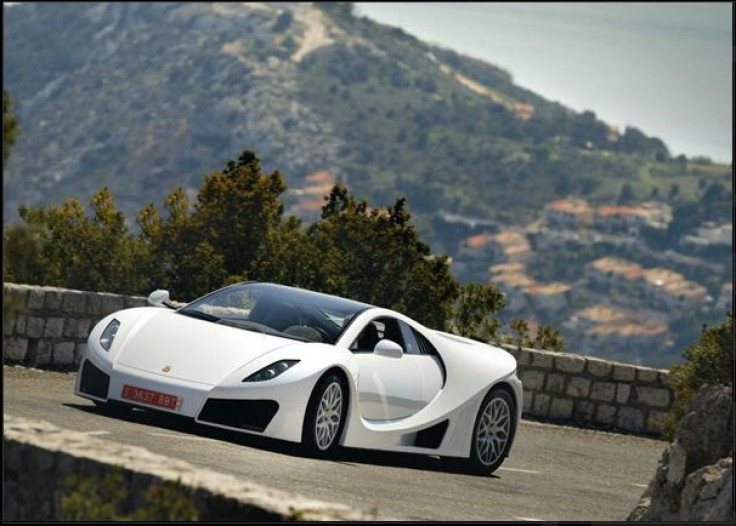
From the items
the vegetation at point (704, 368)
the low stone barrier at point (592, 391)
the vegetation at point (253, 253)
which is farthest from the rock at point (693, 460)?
the vegetation at point (253, 253)

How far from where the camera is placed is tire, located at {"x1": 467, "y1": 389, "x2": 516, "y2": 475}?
14.5m

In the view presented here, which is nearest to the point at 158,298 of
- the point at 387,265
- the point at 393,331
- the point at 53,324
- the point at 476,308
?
the point at 393,331

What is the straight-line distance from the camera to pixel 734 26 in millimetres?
10086

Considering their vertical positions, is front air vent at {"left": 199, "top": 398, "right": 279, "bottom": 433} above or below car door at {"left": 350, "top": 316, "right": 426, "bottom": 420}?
below

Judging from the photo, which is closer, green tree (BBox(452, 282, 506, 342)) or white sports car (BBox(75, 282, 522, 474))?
white sports car (BBox(75, 282, 522, 474))

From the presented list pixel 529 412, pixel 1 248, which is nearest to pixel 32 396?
pixel 1 248

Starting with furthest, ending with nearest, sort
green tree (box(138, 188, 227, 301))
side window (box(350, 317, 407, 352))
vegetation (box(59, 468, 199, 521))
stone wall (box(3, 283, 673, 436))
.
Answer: green tree (box(138, 188, 227, 301)) → stone wall (box(3, 283, 673, 436)) → side window (box(350, 317, 407, 352)) → vegetation (box(59, 468, 199, 521))

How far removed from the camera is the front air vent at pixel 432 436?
A: 45.8 ft

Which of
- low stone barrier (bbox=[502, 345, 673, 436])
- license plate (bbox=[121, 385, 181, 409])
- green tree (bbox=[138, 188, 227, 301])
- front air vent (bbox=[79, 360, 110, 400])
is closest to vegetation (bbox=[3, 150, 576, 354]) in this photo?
green tree (bbox=[138, 188, 227, 301])

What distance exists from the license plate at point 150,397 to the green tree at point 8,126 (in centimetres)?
402

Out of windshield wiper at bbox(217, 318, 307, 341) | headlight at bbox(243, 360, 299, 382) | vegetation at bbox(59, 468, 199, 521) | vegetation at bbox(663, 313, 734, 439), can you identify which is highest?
vegetation at bbox(663, 313, 734, 439)

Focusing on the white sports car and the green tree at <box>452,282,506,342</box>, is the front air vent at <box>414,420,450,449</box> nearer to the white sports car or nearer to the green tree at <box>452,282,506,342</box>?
the white sports car

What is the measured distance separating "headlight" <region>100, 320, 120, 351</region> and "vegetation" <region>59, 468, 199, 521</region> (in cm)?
508

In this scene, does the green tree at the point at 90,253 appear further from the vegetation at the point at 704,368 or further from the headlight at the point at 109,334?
the headlight at the point at 109,334
